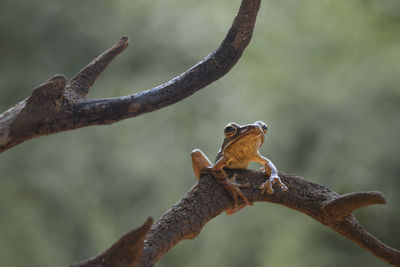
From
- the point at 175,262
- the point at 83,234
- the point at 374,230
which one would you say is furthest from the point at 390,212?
the point at 83,234

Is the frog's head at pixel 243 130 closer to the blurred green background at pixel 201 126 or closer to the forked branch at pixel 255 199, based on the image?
the forked branch at pixel 255 199

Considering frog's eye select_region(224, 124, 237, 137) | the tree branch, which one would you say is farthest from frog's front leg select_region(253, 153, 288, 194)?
the tree branch

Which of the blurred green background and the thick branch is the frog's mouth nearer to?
the thick branch

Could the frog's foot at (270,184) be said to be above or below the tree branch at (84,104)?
below

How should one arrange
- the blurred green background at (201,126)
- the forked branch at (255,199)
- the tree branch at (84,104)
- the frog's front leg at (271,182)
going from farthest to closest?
the blurred green background at (201,126), the frog's front leg at (271,182), the forked branch at (255,199), the tree branch at (84,104)

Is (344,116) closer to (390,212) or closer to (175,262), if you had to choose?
(390,212)

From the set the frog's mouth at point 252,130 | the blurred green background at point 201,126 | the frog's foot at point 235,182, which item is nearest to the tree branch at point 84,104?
the frog's mouth at point 252,130
